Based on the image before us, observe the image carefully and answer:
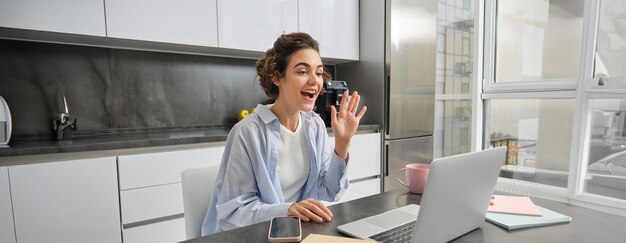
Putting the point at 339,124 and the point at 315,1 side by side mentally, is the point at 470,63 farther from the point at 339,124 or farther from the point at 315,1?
the point at 339,124

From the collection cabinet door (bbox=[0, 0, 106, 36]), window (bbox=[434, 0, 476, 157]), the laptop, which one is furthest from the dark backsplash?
the laptop

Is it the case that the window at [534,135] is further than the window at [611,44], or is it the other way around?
the window at [534,135]

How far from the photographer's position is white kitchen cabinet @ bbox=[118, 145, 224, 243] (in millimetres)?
1645

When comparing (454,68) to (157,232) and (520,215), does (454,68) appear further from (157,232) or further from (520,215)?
(157,232)

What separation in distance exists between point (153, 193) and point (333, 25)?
1.77 m

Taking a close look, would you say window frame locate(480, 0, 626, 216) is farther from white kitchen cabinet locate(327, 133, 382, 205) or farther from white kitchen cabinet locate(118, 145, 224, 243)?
white kitchen cabinet locate(118, 145, 224, 243)

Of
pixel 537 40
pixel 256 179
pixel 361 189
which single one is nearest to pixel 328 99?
pixel 361 189

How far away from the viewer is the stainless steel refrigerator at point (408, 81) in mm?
2590

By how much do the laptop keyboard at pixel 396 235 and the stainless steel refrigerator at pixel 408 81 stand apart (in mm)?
1941

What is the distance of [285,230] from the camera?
26.9 inches

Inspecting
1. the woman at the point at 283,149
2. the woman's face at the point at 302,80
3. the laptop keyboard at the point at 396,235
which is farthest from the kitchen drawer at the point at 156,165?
the laptop keyboard at the point at 396,235

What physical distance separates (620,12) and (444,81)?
3.86 ft

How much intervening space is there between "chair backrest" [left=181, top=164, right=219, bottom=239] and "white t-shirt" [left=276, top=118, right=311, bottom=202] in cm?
23

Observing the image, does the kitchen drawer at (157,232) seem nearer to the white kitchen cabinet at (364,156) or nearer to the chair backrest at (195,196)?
the chair backrest at (195,196)
